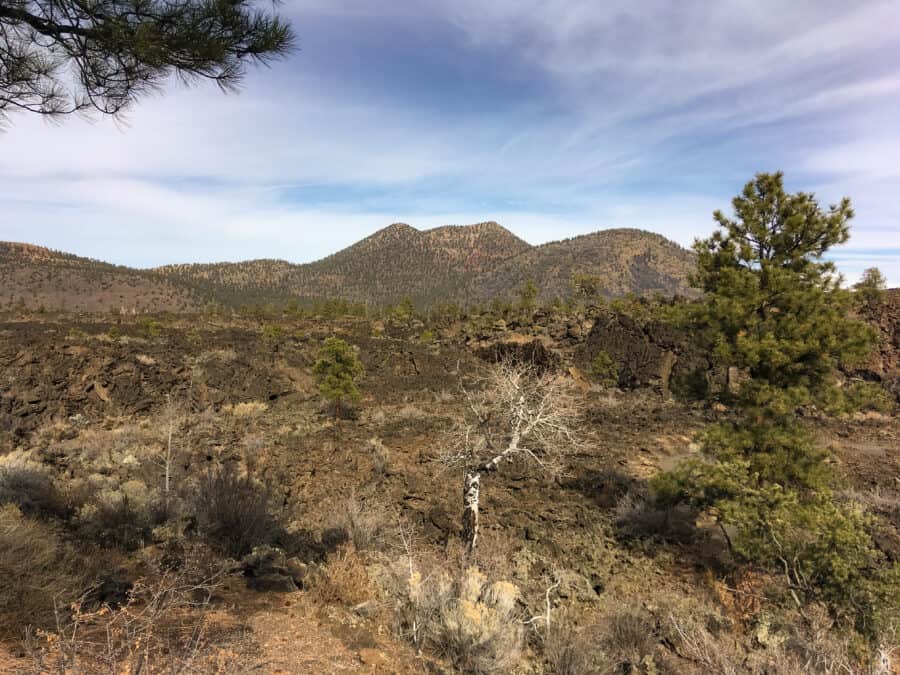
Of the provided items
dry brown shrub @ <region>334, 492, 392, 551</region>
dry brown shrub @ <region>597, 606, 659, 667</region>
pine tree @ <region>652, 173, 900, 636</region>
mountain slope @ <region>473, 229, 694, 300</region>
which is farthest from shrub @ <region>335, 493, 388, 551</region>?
mountain slope @ <region>473, 229, 694, 300</region>

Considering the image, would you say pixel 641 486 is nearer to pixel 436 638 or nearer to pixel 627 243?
pixel 436 638

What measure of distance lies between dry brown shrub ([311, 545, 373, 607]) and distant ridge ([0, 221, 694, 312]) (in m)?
107

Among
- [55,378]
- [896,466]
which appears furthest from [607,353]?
[55,378]

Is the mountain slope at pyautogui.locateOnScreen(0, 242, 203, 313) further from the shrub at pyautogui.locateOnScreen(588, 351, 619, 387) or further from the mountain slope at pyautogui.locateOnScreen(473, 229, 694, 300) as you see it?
the shrub at pyautogui.locateOnScreen(588, 351, 619, 387)

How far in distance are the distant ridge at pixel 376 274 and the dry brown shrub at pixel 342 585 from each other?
10679 cm

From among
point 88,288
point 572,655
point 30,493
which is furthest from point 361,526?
point 88,288

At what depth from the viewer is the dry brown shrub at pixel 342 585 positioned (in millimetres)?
5141

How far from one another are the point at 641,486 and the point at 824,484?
401 cm

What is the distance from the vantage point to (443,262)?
180500mm

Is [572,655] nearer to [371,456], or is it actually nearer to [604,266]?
[371,456]

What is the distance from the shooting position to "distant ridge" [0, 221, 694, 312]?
102 metres

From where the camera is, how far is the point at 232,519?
23.0 ft

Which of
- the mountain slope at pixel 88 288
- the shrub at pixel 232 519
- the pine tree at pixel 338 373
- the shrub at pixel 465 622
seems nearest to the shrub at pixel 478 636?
the shrub at pixel 465 622

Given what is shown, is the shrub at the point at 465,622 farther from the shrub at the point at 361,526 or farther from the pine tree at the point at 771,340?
the pine tree at the point at 771,340
